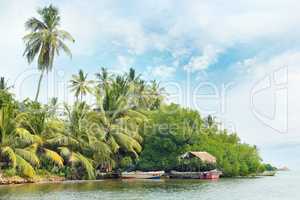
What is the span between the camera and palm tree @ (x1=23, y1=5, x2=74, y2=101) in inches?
1020

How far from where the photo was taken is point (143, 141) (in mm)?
31234

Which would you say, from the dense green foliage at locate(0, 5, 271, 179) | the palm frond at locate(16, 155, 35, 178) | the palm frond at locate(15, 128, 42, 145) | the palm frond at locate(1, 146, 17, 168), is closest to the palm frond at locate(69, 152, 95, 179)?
the dense green foliage at locate(0, 5, 271, 179)

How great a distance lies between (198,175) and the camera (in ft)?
93.6

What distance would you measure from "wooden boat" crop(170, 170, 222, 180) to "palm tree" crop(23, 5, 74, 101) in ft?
36.5

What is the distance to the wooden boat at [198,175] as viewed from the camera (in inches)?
1091

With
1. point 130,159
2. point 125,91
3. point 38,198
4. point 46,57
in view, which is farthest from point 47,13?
point 38,198

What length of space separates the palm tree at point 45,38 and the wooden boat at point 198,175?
36.5 ft

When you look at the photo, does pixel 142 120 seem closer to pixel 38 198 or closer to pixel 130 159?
pixel 130 159

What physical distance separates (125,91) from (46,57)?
7838 millimetres

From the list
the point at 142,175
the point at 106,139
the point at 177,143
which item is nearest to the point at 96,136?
the point at 106,139

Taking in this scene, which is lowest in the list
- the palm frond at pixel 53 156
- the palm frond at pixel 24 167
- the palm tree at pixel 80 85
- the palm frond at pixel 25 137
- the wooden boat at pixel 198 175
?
the wooden boat at pixel 198 175

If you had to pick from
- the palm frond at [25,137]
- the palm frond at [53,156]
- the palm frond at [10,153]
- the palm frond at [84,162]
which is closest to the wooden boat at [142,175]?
the palm frond at [84,162]

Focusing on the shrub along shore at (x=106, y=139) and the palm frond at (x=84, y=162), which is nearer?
the shrub along shore at (x=106, y=139)

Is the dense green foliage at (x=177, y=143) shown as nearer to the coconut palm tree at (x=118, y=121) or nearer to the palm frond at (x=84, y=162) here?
the coconut palm tree at (x=118, y=121)
